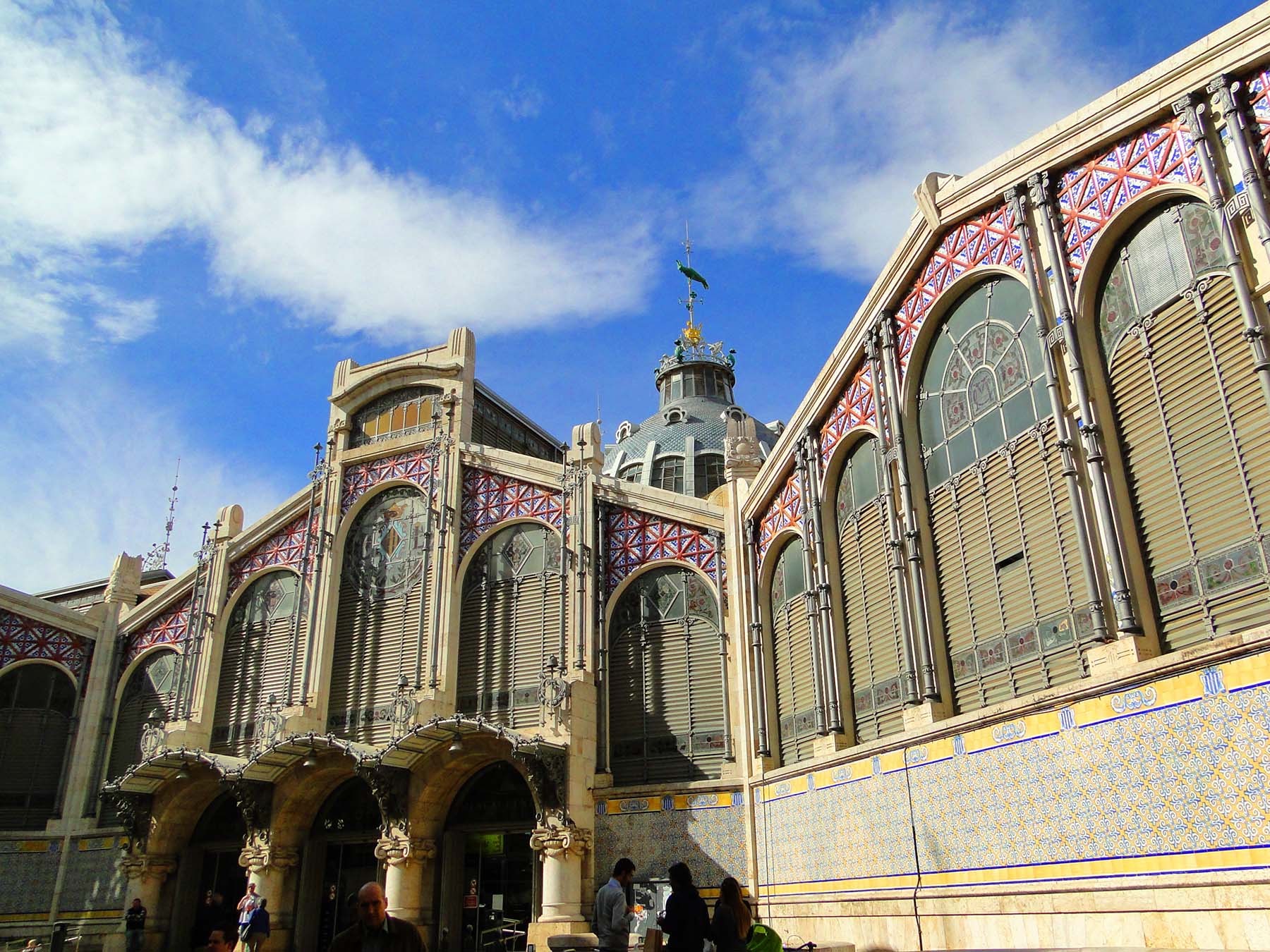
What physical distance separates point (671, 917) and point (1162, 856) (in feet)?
18.2

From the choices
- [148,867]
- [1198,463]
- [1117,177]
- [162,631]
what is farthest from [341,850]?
[1117,177]

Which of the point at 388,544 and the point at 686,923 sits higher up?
the point at 388,544

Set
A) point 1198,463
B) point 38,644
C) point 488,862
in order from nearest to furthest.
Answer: point 1198,463 → point 488,862 → point 38,644

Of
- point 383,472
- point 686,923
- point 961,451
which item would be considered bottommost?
point 686,923

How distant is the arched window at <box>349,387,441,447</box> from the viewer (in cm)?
2855

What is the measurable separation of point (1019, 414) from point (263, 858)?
1975 cm

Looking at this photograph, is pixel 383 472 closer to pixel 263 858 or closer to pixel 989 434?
Result: pixel 263 858

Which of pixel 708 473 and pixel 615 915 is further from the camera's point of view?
pixel 708 473

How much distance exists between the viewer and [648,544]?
81.1 feet

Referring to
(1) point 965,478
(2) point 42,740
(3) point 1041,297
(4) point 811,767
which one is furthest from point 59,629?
(3) point 1041,297

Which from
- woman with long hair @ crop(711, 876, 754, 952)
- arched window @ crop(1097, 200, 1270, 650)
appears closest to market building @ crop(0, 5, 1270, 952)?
arched window @ crop(1097, 200, 1270, 650)

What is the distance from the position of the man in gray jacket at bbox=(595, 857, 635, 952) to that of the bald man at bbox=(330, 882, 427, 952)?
4389mm

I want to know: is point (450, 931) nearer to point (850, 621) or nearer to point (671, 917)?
point (850, 621)

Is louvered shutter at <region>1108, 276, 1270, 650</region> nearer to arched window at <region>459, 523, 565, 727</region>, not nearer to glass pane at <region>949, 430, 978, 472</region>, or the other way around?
glass pane at <region>949, 430, 978, 472</region>
